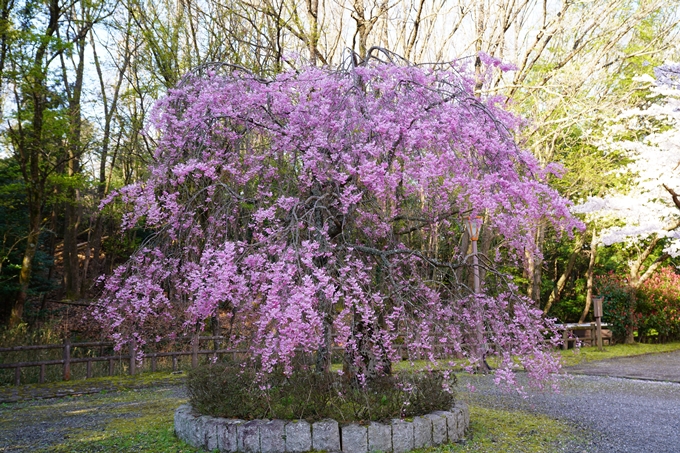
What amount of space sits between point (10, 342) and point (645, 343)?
16.9 meters

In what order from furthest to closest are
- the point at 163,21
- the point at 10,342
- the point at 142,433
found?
the point at 163,21, the point at 10,342, the point at 142,433

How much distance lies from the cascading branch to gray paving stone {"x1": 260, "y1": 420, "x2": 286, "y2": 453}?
1.81 feet

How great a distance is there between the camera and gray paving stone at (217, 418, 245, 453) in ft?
16.0

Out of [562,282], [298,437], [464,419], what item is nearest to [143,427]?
[298,437]

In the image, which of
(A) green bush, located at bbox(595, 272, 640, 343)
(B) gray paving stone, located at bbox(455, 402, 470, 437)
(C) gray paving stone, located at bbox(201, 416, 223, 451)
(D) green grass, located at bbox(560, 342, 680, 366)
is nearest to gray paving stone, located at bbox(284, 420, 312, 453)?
(C) gray paving stone, located at bbox(201, 416, 223, 451)

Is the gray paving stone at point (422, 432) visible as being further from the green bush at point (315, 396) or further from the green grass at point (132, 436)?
the green grass at point (132, 436)

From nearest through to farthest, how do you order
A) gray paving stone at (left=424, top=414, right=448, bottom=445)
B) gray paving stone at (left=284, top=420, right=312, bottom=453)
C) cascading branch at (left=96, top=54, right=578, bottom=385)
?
cascading branch at (left=96, top=54, right=578, bottom=385), gray paving stone at (left=284, top=420, right=312, bottom=453), gray paving stone at (left=424, top=414, right=448, bottom=445)

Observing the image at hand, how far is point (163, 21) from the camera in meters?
13.6

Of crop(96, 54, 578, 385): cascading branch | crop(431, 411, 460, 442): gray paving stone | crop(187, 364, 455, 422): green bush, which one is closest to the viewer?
crop(96, 54, 578, 385): cascading branch

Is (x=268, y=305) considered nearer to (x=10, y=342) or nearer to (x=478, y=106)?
(x=478, y=106)

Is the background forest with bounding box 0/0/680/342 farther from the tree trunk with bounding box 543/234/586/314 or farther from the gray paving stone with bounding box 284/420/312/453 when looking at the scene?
the gray paving stone with bounding box 284/420/312/453

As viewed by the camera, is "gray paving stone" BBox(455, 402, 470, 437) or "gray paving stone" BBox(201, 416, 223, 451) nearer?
"gray paving stone" BBox(201, 416, 223, 451)

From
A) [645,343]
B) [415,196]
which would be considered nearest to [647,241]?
[645,343]

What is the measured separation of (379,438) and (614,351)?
12.5 metres
